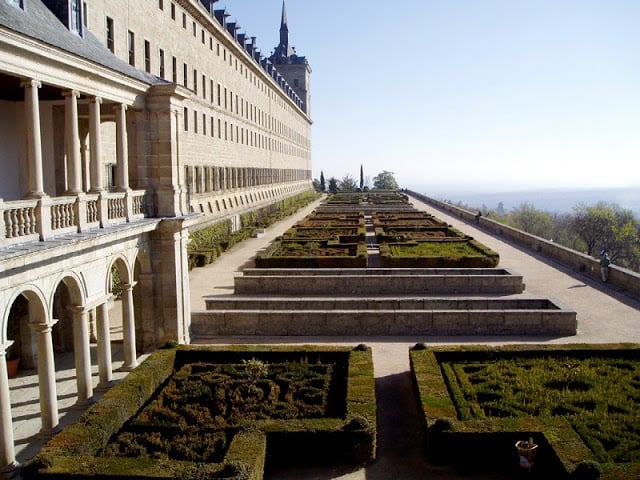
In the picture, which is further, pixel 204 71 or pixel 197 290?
pixel 204 71

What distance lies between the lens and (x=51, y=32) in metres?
12.1

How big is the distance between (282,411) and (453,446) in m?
3.32

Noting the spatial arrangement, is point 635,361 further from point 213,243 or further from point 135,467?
point 213,243

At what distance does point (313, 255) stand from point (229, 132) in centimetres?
2231

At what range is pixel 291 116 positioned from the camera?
8988cm

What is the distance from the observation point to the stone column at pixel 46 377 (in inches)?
456

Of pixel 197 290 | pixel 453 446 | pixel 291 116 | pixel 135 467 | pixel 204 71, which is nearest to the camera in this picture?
pixel 135 467

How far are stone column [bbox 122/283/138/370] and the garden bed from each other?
47.0ft

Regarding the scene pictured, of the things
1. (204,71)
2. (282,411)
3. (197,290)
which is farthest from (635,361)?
(204,71)

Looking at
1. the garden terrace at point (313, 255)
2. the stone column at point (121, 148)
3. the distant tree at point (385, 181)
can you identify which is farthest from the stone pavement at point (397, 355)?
the distant tree at point (385, 181)

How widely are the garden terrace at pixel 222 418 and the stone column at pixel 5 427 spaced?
66 cm

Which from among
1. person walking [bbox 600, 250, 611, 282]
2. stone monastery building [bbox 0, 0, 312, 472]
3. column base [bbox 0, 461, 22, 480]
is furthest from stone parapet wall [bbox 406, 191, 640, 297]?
column base [bbox 0, 461, 22, 480]

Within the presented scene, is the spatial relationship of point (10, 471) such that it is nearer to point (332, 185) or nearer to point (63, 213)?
point (63, 213)

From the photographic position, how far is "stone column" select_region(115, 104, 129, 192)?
14.6 metres
